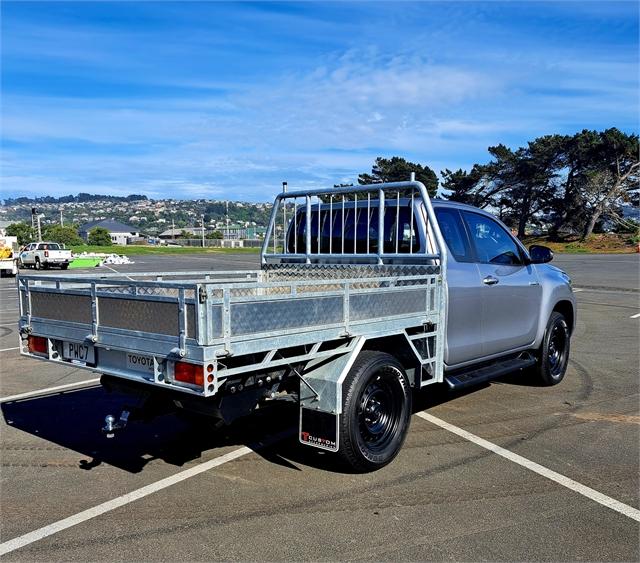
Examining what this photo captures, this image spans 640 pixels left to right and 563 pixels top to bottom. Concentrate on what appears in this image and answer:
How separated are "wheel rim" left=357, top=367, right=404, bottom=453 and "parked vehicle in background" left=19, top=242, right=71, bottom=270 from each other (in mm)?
33808

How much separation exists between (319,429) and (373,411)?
0.59 m

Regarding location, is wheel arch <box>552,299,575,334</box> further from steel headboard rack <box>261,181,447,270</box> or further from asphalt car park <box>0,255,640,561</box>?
steel headboard rack <box>261,181,447,270</box>

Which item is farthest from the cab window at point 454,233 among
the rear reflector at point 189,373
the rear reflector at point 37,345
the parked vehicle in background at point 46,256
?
the parked vehicle in background at point 46,256

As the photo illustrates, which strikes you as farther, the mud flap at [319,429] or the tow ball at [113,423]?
the mud flap at [319,429]

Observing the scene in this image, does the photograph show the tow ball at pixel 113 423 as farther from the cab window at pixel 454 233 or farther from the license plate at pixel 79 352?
the cab window at pixel 454 233

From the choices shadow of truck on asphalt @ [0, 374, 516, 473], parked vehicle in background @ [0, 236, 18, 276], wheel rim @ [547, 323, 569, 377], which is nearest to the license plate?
shadow of truck on asphalt @ [0, 374, 516, 473]

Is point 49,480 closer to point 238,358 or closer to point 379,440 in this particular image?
point 238,358

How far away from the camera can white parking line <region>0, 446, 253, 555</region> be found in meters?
3.66

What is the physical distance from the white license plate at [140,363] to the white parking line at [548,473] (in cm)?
292

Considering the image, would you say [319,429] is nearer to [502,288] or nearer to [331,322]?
[331,322]

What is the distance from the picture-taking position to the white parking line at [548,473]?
4.17 m

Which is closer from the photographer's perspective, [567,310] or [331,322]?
[331,322]

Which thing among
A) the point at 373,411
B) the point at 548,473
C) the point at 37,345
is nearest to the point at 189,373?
the point at 373,411

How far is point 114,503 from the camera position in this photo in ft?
13.7
